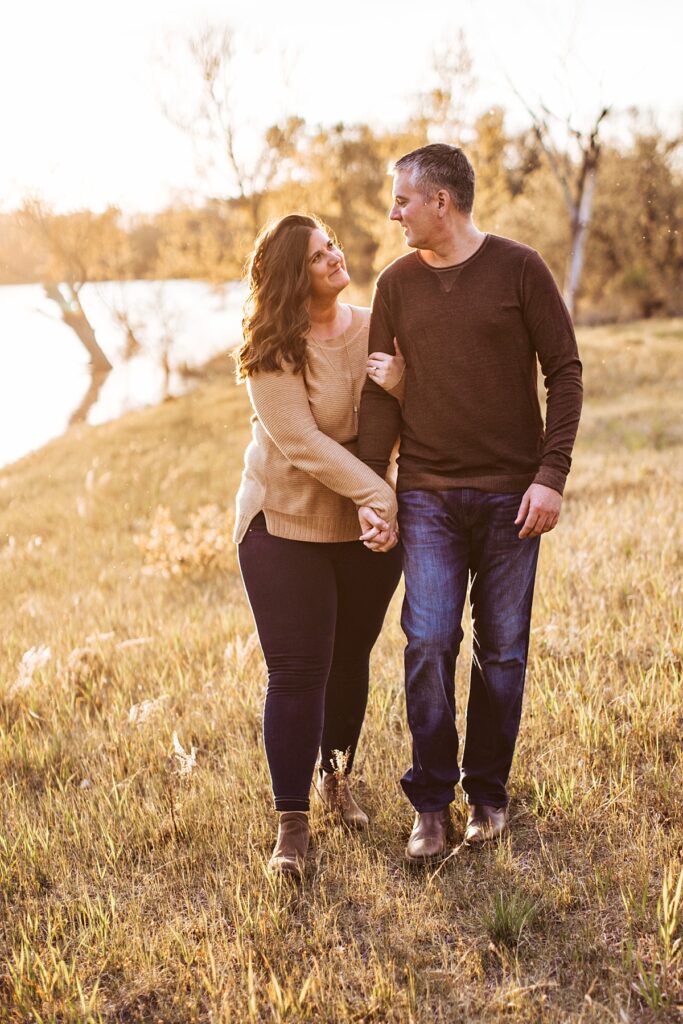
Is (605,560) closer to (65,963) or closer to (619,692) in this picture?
(619,692)

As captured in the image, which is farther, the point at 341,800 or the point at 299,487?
the point at 341,800

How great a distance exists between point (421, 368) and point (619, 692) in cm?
173

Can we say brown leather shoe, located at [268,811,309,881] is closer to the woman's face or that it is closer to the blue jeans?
the blue jeans

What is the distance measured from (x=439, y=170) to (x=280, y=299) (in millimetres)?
615

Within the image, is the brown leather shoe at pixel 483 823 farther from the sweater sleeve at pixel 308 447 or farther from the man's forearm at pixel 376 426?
the man's forearm at pixel 376 426

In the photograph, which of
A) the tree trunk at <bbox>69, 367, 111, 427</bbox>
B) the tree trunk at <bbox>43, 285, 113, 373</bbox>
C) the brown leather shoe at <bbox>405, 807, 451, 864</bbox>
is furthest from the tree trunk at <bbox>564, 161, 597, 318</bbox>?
the tree trunk at <bbox>43, 285, 113, 373</bbox>

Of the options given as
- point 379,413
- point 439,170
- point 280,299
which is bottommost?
point 379,413

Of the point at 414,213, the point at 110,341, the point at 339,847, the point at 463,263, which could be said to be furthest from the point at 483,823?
the point at 110,341

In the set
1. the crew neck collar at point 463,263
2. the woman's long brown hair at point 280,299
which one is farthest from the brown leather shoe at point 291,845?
the crew neck collar at point 463,263

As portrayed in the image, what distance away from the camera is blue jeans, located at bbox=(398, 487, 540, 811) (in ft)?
9.13

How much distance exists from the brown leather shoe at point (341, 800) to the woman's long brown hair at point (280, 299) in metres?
1.44

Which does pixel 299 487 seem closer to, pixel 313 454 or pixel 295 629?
pixel 313 454

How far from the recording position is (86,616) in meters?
6.45

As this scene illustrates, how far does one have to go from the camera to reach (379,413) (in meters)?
2.87
